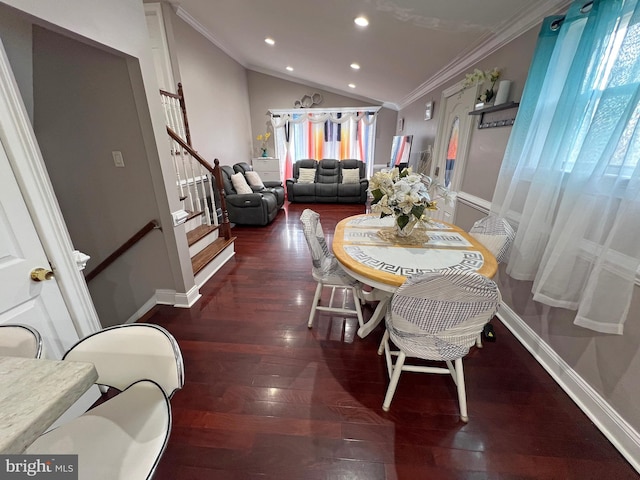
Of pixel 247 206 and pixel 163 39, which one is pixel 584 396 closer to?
pixel 247 206

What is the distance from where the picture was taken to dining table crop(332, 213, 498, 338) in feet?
4.27

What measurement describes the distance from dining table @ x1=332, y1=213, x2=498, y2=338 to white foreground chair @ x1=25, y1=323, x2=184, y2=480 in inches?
35.8

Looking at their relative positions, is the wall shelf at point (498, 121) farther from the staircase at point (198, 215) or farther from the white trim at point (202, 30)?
the white trim at point (202, 30)

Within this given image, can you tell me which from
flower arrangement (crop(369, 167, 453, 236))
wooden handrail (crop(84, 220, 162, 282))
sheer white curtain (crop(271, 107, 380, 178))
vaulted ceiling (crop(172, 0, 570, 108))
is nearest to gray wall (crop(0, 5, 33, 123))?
wooden handrail (crop(84, 220, 162, 282))

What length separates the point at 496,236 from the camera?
1.66 metres

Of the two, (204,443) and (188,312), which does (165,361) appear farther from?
(188,312)

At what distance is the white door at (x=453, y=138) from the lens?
274cm

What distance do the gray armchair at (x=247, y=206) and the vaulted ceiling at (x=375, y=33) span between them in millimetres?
2265

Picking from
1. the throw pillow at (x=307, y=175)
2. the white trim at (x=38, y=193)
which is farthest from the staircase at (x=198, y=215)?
the throw pillow at (x=307, y=175)

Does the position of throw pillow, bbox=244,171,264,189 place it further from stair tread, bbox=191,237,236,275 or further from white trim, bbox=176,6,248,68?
white trim, bbox=176,6,248,68

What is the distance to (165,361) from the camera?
0.80m

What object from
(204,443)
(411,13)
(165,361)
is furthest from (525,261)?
(411,13)

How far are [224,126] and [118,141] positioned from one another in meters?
3.87

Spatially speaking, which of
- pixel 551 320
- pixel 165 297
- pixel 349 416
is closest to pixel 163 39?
pixel 165 297
